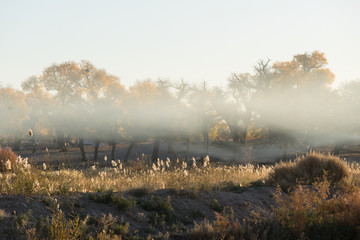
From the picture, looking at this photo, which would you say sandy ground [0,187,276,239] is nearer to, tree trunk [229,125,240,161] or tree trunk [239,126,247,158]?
tree trunk [229,125,240,161]

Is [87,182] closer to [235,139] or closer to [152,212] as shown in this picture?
[152,212]

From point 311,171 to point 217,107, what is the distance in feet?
78.0

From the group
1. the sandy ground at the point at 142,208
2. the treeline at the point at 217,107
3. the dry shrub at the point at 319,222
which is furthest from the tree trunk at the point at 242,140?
the dry shrub at the point at 319,222

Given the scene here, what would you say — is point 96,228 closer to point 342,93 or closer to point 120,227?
point 120,227

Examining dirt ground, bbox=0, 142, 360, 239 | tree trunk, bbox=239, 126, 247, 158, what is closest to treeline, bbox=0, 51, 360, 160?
tree trunk, bbox=239, 126, 247, 158

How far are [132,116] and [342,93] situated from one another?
74.0 feet

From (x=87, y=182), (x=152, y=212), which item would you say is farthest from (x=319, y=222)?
(x=87, y=182)

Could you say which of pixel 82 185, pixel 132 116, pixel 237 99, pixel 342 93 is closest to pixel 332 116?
pixel 342 93

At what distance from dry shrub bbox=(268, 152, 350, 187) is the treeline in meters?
19.3

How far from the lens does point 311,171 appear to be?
42.5 feet

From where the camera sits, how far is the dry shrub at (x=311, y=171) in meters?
12.4

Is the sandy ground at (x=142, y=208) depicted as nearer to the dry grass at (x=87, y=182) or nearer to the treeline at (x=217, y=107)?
the dry grass at (x=87, y=182)

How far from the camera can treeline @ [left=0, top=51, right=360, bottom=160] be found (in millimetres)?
33406

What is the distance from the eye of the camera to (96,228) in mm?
6285
